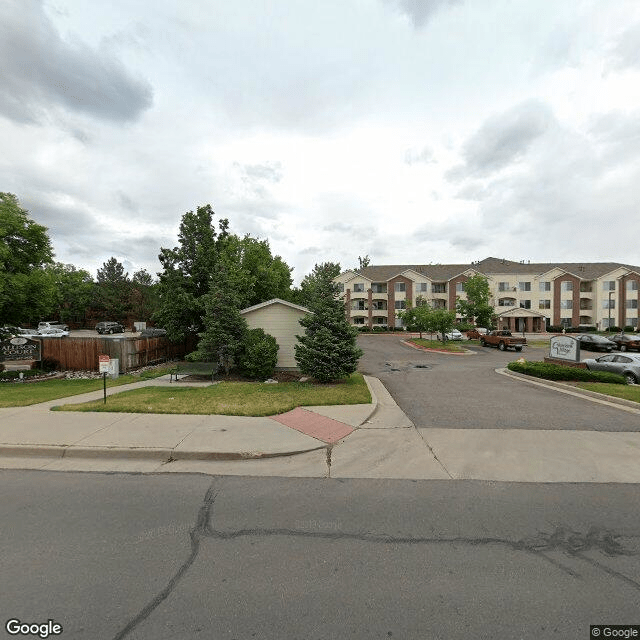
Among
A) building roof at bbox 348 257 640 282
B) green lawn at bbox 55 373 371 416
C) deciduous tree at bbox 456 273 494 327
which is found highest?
building roof at bbox 348 257 640 282

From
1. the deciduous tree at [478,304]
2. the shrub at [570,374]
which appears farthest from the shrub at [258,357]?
the deciduous tree at [478,304]

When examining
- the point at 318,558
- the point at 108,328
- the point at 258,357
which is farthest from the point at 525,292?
the point at 108,328

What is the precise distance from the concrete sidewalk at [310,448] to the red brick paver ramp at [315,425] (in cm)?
2

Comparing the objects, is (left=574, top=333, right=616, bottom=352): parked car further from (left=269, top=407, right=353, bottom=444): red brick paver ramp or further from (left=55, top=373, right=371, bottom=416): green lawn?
(left=269, top=407, right=353, bottom=444): red brick paver ramp

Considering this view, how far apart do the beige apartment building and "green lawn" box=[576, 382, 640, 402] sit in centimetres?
4237

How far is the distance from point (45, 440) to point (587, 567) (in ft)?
27.0

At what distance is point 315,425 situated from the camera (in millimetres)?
6891

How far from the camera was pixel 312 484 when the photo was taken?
4.50 m

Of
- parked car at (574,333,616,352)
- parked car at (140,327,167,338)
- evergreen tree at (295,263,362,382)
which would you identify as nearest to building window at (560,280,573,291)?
parked car at (574,333,616,352)

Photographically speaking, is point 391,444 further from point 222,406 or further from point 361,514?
point 222,406

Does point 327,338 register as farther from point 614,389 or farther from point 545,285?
point 545,285

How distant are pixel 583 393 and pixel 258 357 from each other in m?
11.9

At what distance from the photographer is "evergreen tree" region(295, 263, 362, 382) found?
11406 millimetres

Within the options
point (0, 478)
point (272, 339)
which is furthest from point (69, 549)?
point (272, 339)
